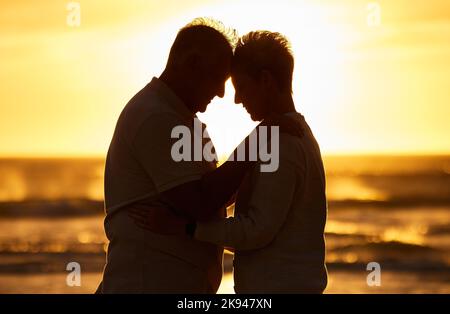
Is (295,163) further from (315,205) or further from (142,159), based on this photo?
(142,159)

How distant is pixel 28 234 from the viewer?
73.3 ft

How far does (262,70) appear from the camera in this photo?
4.61 meters

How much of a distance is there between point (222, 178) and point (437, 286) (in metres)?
11.7

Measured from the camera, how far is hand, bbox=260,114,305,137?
458 cm

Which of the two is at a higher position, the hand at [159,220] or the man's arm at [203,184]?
the man's arm at [203,184]

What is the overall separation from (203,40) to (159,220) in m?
0.87

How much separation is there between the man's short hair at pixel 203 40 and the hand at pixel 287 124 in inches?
16.0

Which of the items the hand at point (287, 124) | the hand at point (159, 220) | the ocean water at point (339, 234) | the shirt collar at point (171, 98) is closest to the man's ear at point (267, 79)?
the hand at point (287, 124)

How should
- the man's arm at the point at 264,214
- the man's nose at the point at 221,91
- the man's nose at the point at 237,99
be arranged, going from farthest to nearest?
the man's nose at the point at 221,91, the man's nose at the point at 237,99, the man's arm at the point at 264,214

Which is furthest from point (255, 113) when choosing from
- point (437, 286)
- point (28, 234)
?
point (28, 234)

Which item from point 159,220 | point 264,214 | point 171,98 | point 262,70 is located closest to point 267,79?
point 262,70

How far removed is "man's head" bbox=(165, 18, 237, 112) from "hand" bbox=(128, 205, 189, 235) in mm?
544

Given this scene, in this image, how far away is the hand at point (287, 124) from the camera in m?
4.58

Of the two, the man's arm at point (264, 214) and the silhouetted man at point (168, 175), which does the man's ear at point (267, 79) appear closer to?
the silhouetted man at point (168, 175)
